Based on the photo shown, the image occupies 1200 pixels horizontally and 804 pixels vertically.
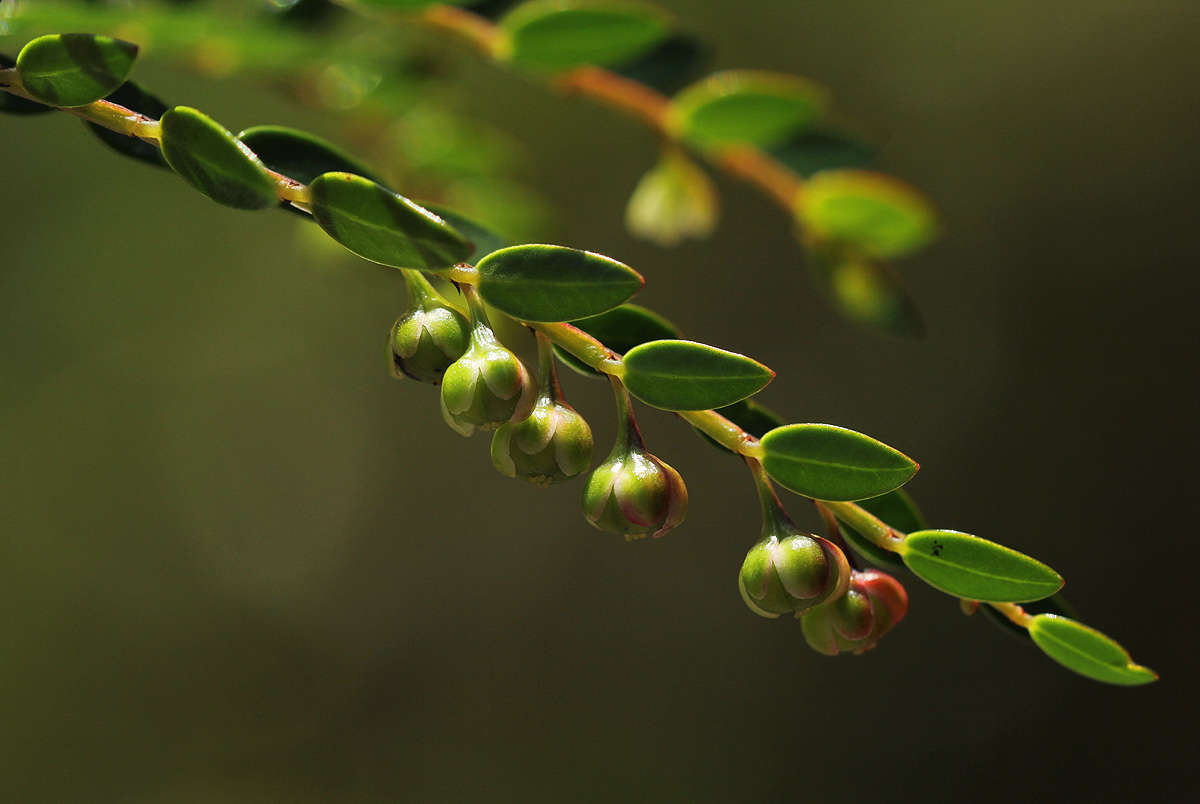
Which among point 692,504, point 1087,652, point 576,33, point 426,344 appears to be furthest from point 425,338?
point 692,504

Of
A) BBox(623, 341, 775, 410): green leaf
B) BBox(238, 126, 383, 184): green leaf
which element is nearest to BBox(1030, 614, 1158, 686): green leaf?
BBox(623, 341, 775, 410): green leaf

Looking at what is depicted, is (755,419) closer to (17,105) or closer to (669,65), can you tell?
(17,105)

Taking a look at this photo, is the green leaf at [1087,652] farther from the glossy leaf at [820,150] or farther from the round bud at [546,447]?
the glossy leaf at [820,150]

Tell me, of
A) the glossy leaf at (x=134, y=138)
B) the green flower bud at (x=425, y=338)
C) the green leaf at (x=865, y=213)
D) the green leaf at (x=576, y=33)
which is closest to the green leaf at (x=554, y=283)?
the green flower bud at (x=425, y=338)

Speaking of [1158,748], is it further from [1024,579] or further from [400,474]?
[1024,579]

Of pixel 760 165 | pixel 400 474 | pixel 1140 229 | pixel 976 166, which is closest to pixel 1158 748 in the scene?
pixel 1140 229

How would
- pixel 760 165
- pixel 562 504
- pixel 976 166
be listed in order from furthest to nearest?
pixel 562 504, pixel 976 166, pixel 760 165
